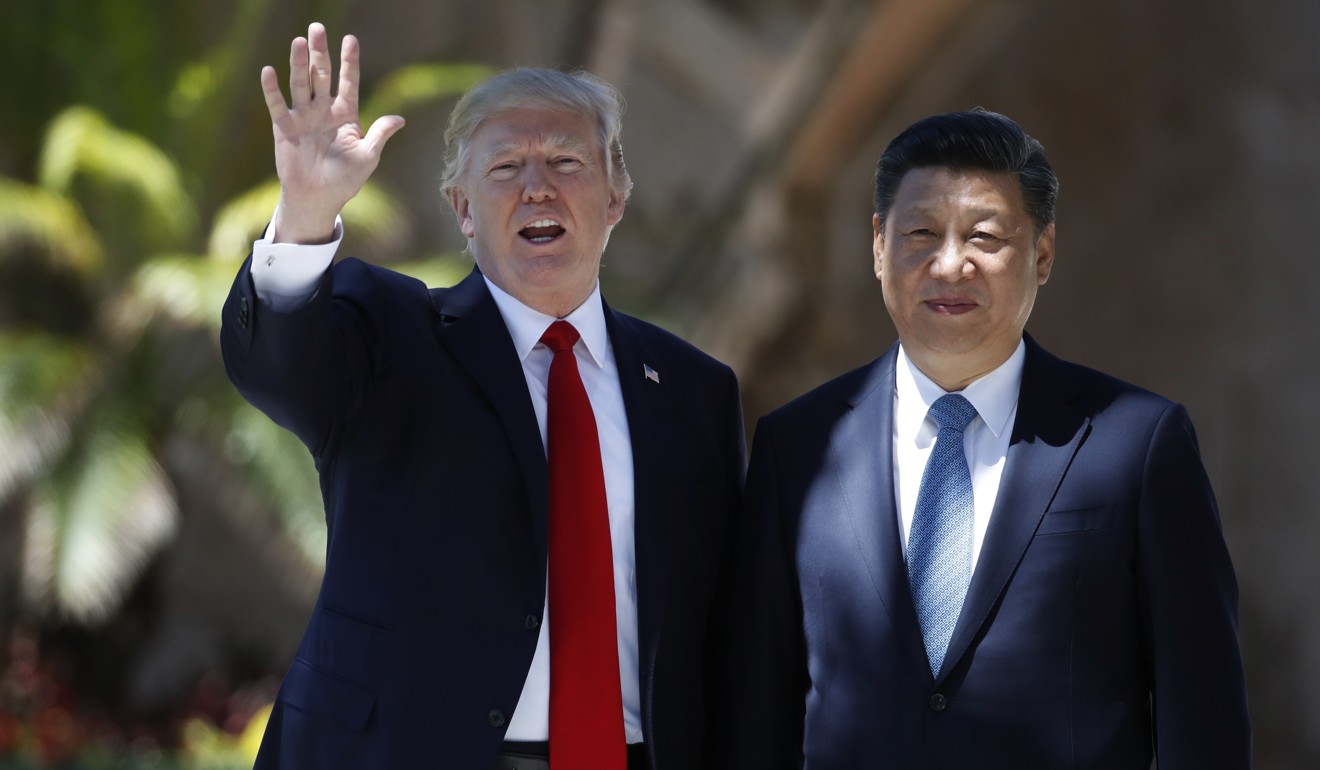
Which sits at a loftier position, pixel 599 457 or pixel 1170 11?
pixel 1170 11

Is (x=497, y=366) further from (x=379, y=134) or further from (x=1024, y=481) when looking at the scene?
(x=1024, y=481)

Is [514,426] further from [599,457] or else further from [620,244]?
[620,244]

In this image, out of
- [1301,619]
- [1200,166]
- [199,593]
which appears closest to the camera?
[1301,619]

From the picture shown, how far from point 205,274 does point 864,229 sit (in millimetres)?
4334

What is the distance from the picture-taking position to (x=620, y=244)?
10.7m

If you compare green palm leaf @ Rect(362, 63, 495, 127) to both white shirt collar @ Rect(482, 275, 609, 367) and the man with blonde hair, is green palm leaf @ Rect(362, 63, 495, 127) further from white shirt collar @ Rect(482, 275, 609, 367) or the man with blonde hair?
white shirt collar @ Rect(482, 275, 609, 367)

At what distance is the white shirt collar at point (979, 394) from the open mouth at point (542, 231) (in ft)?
2.32

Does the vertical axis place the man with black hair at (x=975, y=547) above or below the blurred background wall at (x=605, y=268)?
below

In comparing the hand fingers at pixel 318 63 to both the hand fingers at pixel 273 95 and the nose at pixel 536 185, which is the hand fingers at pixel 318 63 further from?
the nose at pixel 536 185

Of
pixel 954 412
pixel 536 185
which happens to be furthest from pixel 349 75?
pixel 954 412

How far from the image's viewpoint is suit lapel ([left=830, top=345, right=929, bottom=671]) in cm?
260

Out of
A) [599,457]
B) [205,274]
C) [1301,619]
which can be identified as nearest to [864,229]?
[1301,619]

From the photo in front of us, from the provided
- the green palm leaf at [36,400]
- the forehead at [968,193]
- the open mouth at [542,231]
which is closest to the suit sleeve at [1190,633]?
the forehead at [968,193]

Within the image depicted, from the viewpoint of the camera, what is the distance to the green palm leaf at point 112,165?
7609mm
